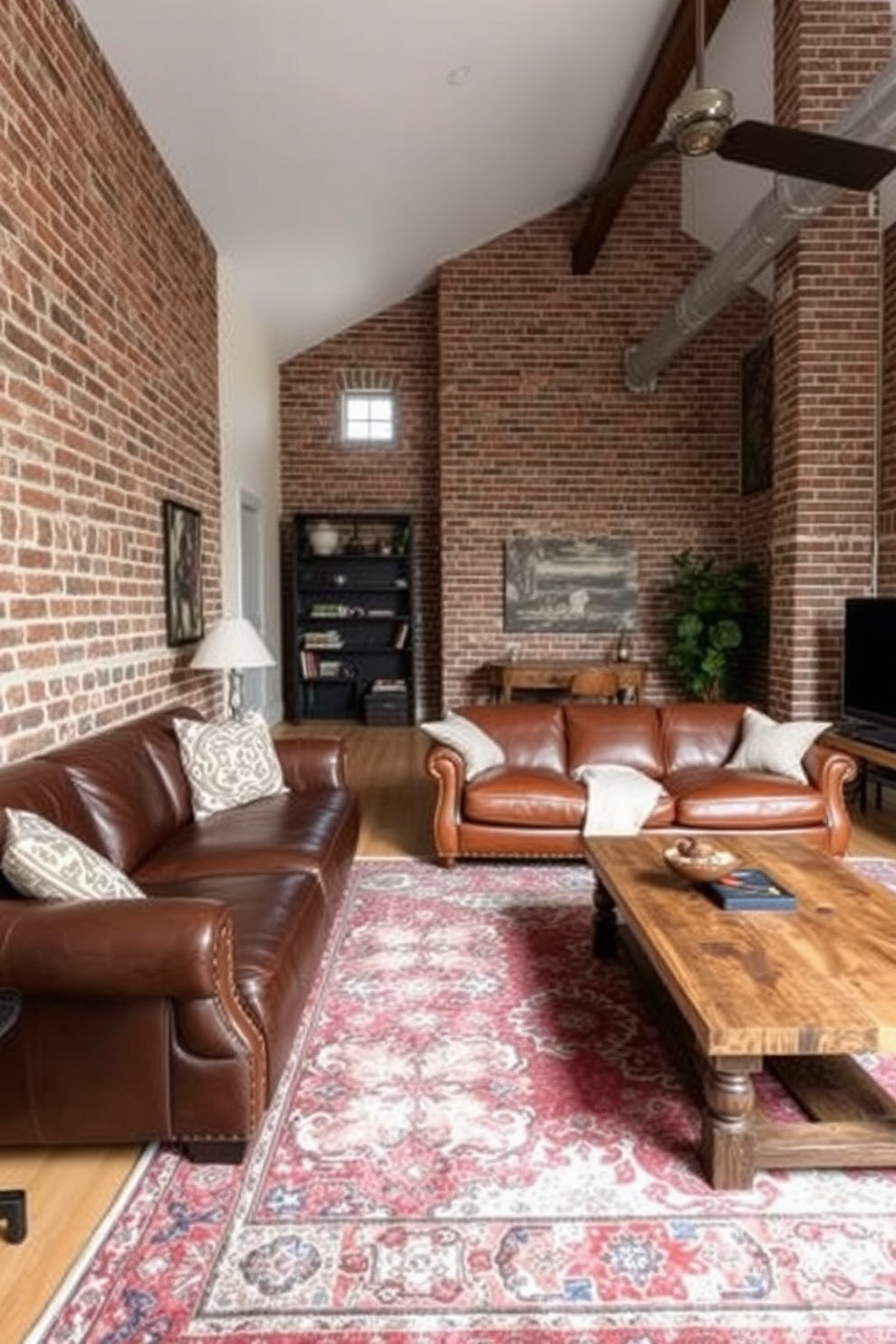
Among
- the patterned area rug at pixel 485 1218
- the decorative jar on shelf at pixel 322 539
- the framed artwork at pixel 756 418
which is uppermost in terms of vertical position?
the framed artwork at pixel 756 418

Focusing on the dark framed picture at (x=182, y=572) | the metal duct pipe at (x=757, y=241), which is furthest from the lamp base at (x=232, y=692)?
the metal duct pipe at (x=757, y=241)

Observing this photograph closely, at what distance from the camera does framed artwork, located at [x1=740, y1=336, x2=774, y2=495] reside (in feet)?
21.0

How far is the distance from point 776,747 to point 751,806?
1.36 feet

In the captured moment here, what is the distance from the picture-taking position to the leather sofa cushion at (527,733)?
410 centimetres

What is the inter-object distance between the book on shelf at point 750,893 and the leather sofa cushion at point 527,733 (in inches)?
70.1

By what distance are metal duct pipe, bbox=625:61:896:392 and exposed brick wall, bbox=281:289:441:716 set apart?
1921 millimetres

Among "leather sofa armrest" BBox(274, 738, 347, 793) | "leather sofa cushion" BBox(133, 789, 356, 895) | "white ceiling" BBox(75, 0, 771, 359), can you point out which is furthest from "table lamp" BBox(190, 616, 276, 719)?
"white ceiling" BBox(75, 0, 771, 359)

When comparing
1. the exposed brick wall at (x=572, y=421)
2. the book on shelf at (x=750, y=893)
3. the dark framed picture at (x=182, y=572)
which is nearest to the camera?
the book on shelf at (x=750, y=893)

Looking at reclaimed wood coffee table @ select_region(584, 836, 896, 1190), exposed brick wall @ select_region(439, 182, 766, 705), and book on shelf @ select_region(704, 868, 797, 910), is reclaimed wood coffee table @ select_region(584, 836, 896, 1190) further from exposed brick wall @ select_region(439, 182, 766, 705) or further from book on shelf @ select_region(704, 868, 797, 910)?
exposed brick wall @ select_region(439, 182, 766, 705)

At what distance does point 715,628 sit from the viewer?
6.47 m

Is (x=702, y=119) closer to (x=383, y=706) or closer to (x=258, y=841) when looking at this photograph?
(x=258, y=841)

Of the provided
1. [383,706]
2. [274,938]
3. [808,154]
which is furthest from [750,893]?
[383,706]

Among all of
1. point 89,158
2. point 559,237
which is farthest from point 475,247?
point 89,158

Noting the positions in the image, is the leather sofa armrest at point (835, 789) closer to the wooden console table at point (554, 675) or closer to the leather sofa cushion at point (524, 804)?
the leather sofa cushion at point (524, 804)
